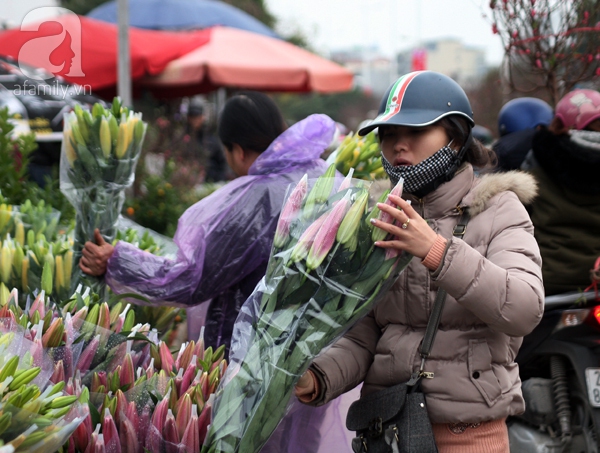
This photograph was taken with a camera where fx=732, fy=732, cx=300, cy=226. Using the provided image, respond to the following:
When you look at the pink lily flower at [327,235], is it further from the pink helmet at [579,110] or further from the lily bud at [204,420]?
the pink helmet at [579,110]

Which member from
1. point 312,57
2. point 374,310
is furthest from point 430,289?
point 312,57

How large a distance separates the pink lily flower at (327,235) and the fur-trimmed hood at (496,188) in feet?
1.45

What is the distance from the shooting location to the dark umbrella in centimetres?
1191

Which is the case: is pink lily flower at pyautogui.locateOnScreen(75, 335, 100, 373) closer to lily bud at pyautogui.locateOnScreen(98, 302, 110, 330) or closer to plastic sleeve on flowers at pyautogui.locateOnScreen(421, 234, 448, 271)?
lily bud at pyautogui.locateOnScreen(98, 302, 110, 330)

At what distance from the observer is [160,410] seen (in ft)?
6.51

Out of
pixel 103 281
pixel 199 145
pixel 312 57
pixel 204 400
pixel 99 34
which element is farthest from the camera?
pixel 312 57

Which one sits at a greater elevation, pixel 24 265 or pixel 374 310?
pixel 374 310

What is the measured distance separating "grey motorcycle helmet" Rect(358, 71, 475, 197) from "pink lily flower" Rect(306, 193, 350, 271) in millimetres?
342

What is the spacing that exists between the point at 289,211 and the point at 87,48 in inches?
307

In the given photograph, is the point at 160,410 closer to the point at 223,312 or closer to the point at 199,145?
the point at 223,312

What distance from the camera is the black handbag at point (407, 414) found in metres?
2.04

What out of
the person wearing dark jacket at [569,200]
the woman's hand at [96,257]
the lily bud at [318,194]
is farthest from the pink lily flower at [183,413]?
the person wearing dark jacket at [569,200]

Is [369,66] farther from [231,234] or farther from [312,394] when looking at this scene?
[312,394]

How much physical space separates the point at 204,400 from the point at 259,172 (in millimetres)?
1096
